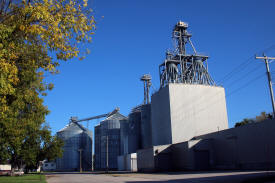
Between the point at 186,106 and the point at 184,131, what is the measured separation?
488 cm

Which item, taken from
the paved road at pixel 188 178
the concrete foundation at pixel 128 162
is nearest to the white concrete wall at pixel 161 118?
the concrete foundation at pixel 128 162

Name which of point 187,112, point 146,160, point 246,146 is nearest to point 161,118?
point 187,112

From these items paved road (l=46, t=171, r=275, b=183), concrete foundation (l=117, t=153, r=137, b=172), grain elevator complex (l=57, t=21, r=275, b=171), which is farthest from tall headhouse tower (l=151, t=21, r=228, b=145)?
paved road (l=46, t=171, r=275, b=183)

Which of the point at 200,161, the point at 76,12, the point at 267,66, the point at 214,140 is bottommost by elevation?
the point at 200,161

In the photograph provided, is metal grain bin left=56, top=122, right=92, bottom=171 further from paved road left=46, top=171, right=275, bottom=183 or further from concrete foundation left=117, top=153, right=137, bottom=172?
paved road left=46, top=171, right=275, bottom=183

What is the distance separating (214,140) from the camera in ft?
142

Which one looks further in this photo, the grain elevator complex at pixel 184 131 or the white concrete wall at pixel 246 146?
the grain elevator complex at pixel 184 131

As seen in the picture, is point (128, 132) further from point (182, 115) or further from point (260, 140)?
point (260, 140)

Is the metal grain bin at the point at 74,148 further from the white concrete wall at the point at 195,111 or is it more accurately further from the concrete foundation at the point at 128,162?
the white concrete wall at the point at 195,111

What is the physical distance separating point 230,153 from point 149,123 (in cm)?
3076

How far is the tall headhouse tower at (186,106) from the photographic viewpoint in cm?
5347

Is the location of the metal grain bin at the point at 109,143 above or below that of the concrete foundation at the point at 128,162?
above

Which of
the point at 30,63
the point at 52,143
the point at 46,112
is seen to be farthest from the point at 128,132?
the point at 30,63

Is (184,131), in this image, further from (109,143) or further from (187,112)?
(109,143)
